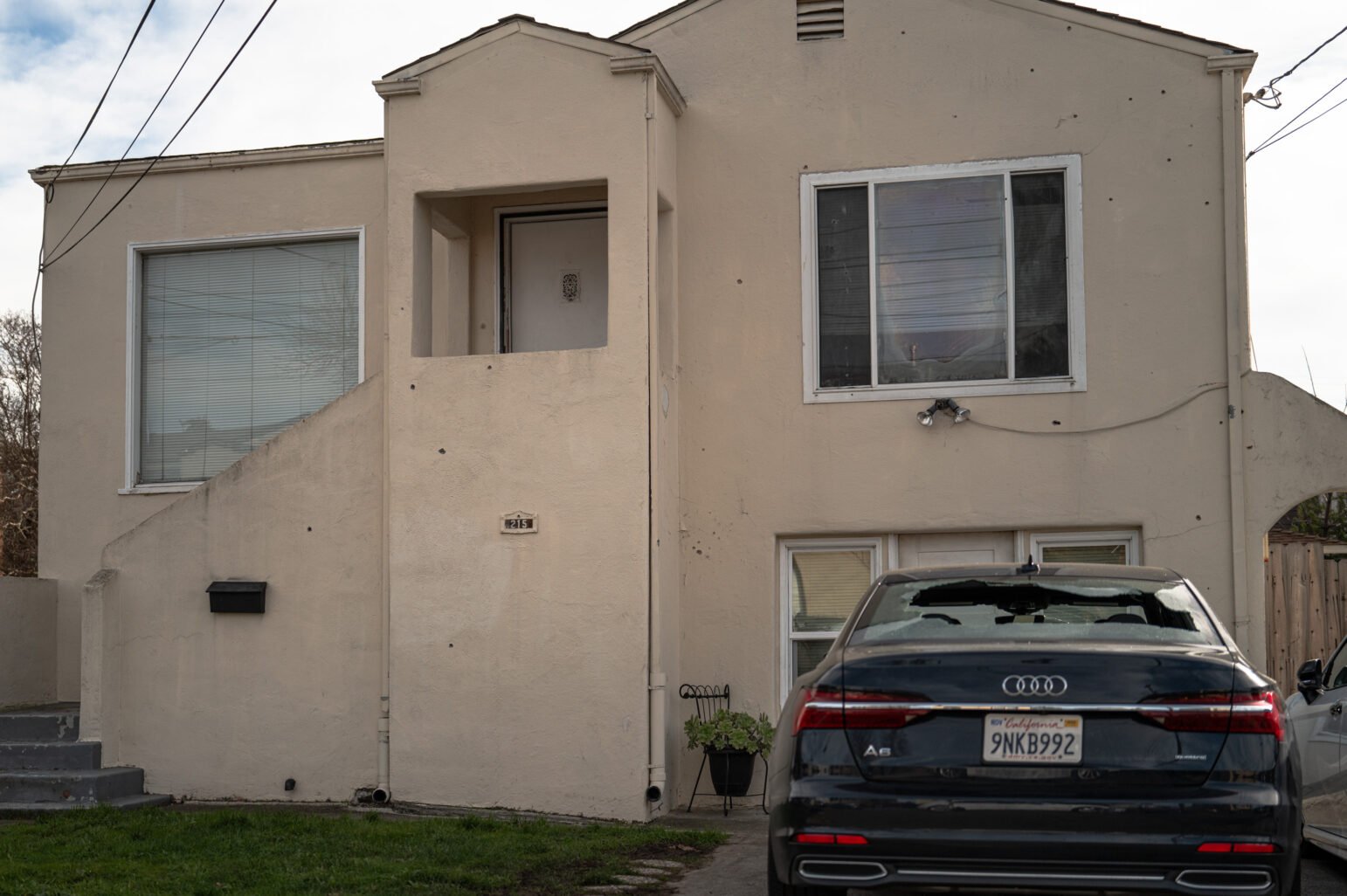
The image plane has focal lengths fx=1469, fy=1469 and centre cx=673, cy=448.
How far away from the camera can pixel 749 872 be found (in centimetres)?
734

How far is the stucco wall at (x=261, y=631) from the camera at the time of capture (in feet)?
33.7

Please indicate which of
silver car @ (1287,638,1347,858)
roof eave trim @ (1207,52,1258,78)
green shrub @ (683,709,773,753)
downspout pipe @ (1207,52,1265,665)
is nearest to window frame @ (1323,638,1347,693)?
silver car @ (1287,638,1347,858)

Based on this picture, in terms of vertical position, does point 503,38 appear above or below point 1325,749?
above

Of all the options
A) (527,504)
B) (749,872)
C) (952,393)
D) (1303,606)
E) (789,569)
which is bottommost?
(749,872)

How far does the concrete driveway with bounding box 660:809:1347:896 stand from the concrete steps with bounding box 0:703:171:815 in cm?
415

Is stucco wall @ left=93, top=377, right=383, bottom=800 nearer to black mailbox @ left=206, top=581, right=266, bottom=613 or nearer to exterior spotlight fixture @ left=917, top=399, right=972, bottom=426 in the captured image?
black mailbox @ left=206, top=581, right=266, bottom=613

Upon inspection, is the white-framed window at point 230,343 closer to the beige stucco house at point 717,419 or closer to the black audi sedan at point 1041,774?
the beige stucco house at point 717,419

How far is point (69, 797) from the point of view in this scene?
9719mm

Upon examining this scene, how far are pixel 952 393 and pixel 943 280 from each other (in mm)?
824

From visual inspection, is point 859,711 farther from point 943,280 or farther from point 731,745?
point 943,280

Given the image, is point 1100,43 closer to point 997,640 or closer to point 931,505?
point 931,505

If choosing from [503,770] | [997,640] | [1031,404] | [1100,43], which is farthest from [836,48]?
[997,640]

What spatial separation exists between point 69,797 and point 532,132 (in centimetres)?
546

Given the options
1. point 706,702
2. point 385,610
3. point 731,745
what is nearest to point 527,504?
point 385,610
